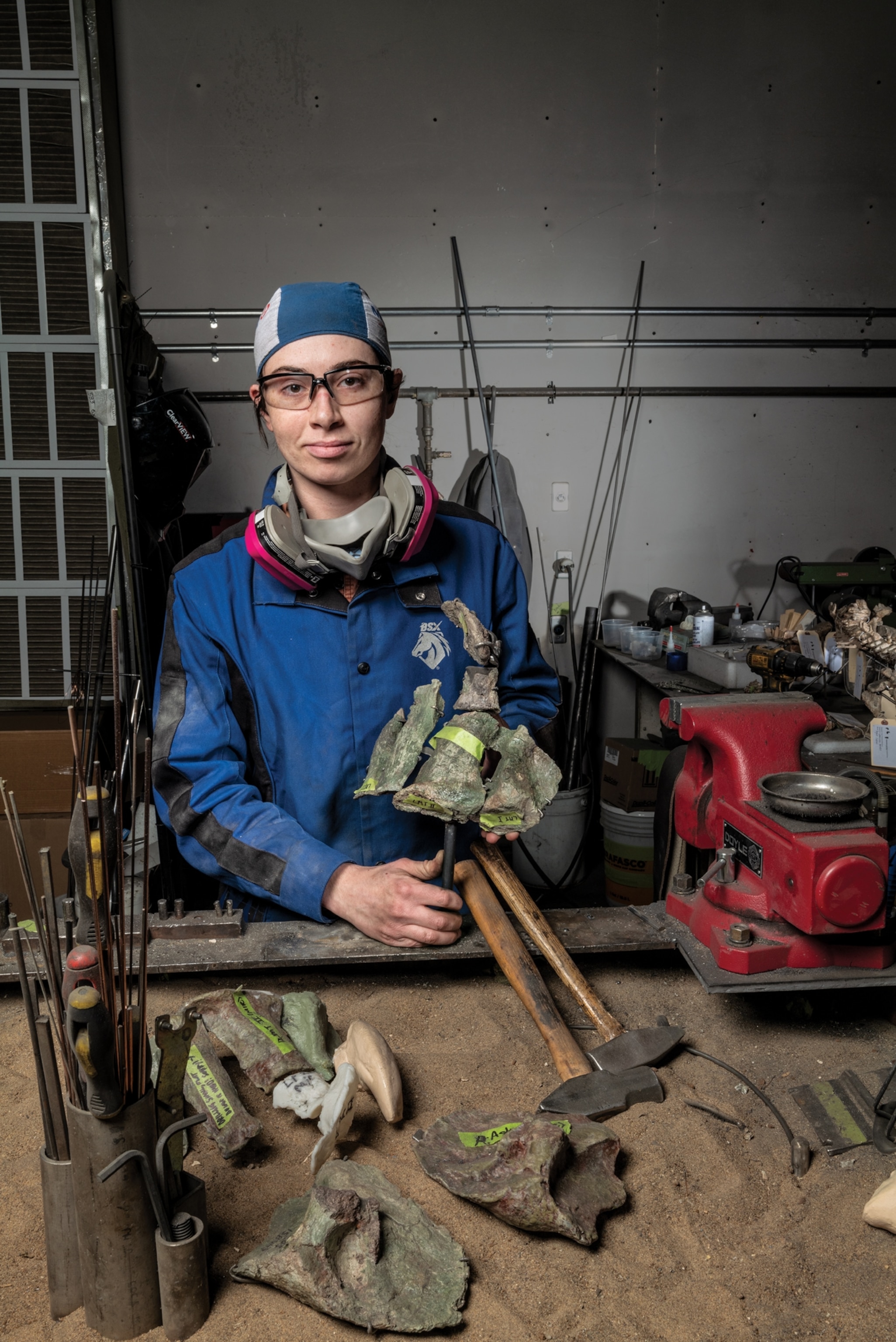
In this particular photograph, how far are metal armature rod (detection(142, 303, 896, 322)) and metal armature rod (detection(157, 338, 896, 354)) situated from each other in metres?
0.11

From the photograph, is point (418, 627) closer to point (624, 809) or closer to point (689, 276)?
point (624, 809)

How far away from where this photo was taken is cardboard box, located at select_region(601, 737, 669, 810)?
363cm

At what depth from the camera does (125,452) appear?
2.91 m

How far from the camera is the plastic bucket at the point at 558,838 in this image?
3.88m

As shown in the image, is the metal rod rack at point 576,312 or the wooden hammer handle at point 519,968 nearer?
the wooden hammer handle at point 519,968

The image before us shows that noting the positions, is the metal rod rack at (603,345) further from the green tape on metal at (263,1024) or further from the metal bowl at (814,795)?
the green tape on metal at (263,1024)

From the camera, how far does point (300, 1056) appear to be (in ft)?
3.59

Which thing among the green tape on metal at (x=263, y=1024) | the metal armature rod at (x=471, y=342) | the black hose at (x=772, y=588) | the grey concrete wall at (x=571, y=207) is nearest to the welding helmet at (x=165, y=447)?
the grey concrete wall at (x=571, y=207)

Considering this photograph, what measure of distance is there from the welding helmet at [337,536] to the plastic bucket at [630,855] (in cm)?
226

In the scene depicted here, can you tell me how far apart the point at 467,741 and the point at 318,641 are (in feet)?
1.60

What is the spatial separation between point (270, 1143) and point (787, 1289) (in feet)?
1.73

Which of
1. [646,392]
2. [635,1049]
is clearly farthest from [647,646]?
[635,1049]

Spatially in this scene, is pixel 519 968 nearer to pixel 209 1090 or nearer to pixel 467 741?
pixel 467 741

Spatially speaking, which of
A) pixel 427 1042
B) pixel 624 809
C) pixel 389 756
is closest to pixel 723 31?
pixel 624 809
